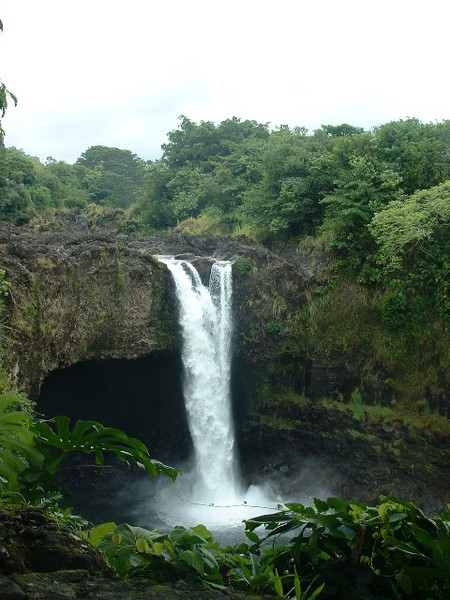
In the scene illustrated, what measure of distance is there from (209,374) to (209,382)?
0.22 metres

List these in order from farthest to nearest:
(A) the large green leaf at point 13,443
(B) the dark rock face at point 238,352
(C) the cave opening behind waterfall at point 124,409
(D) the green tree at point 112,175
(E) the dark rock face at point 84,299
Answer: (D) the green tree at point 112,175 < (C) the cave opening behind waterfall at point 124,409 < (B) the dark rock face at point 238,352 < (E) the dark rock face at point 84,299 < (A) the large green leaf at point 13,443

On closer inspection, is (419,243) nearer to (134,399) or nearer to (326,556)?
(134,399)

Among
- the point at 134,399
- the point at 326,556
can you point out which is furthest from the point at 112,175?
the point at 326,556

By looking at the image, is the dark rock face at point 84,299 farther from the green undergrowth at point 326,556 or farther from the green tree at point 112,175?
the green tree at point 112,175

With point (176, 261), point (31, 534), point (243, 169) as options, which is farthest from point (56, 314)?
point (243, 169)

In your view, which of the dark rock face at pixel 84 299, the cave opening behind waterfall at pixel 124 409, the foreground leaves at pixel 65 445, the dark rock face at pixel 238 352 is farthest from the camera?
the cave opening behind waterfall at pixel 124 409

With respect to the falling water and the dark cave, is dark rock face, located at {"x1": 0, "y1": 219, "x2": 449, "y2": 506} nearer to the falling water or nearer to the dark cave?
the dark cave

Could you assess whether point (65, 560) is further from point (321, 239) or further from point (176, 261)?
point (321, 239)

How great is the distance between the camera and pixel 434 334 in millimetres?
13102

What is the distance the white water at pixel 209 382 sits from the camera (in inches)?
552

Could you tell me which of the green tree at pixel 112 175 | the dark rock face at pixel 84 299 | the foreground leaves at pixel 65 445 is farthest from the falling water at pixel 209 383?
the green tree at pixel 112 175

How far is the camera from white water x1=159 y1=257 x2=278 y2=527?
14031mm

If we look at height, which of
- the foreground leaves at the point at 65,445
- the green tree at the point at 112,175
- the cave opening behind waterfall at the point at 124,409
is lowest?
the cave opening behind waterfall at the point at 124,409

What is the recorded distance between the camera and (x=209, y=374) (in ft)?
47.6
